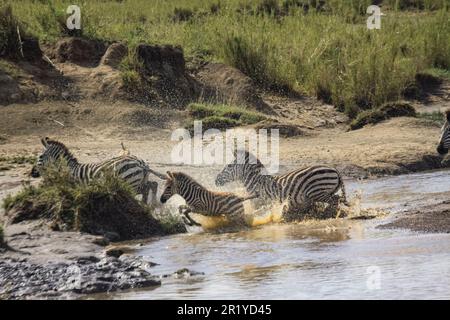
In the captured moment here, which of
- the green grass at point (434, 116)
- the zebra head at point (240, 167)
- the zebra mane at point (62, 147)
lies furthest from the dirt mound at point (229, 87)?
the zebra mane at point (62, 147)

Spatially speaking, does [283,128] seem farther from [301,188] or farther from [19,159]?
[301,188]

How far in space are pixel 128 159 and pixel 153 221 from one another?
1.11 m

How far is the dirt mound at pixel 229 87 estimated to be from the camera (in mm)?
19984

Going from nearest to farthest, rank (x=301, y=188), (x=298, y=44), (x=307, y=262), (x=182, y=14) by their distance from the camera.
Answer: (x=307, y=262), (x=301, y=188), (x=298, y=44), (x=182, y=14)

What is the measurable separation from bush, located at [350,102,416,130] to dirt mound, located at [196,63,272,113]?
175 cm

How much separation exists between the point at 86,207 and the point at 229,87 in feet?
29.1

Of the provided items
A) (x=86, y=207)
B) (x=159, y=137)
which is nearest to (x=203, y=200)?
(x=86, y=207)

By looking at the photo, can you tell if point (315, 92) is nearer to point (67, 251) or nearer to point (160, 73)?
point (160, 73)

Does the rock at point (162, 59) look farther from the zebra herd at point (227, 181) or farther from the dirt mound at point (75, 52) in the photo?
the zebra herd at point (227, 181)

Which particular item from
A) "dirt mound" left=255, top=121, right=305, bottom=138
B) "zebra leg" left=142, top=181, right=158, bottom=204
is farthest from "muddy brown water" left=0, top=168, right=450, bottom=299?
"dirt mound" left=255, top=121, right=305, bottom=138

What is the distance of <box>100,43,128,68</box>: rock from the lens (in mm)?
19891

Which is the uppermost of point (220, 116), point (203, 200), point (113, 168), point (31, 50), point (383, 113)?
point (31, 50)

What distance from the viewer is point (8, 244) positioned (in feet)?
35.6

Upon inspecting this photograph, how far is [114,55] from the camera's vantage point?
19.9 m
